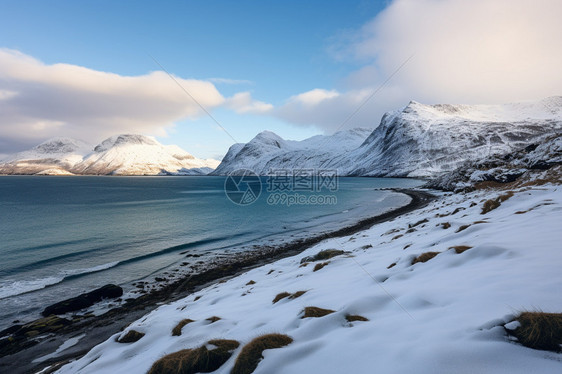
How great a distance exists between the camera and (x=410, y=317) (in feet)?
16.0

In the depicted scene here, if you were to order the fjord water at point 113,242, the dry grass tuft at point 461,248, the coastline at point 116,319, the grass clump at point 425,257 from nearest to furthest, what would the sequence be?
the dry grass tuft at point 461,248 → the grass clump at point 425,257 → the coastline at point 116,319 → the fjord water at point 113,242

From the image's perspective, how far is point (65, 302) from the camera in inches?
630

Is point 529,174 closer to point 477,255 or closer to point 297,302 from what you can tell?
point 477,255

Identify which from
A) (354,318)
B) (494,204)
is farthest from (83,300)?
(494,204)

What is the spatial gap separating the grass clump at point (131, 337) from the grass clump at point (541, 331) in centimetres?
926

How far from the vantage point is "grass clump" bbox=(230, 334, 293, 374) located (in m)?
4.64

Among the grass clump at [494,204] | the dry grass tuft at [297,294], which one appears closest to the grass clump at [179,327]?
the dry grass tuft at [297,294]

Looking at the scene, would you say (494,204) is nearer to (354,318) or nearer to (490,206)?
(490,206)

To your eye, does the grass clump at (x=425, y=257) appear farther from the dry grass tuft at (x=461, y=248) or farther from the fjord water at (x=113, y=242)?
the fjord water at (x=113, y=242)

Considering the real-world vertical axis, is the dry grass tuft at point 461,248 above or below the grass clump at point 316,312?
above

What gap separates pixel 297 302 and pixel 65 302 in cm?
1650

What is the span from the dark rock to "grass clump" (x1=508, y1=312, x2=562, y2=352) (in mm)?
20682

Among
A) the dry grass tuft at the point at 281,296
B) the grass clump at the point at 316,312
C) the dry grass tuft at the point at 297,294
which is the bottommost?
the dry grass tuft at the point at 281,296

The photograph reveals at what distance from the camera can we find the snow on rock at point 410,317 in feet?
11.2
